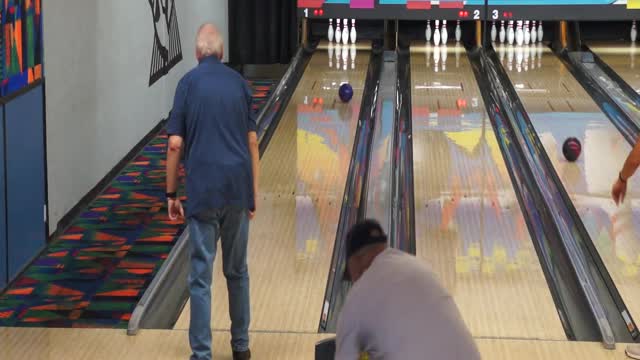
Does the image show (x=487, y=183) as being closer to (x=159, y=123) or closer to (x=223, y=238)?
(x=223, y=238)

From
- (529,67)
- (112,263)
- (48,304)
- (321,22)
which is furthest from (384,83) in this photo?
(48,304)

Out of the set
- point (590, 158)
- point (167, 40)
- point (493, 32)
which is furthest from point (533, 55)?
point (590, 158)

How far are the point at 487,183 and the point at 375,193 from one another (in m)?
0.67

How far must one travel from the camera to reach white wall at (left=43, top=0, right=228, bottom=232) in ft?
21.2

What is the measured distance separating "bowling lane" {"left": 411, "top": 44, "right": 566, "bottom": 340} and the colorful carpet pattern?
4.56 feet

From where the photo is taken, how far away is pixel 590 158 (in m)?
7.17

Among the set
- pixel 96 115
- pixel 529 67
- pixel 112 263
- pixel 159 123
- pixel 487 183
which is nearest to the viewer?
pixel 112 263

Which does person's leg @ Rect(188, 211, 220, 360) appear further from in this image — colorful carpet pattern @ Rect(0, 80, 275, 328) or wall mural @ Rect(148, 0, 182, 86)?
wall mural @ Rect(148, 0, 182, 86)

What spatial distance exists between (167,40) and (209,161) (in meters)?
5.32

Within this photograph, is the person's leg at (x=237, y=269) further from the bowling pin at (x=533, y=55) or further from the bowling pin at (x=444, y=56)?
the bowling pin at (x=533, y=55)

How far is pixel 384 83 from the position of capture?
30.7 feet

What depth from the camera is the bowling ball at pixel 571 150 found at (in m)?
7.09

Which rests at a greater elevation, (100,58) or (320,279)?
(100,58)

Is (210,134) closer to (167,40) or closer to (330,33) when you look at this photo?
(167,40)
